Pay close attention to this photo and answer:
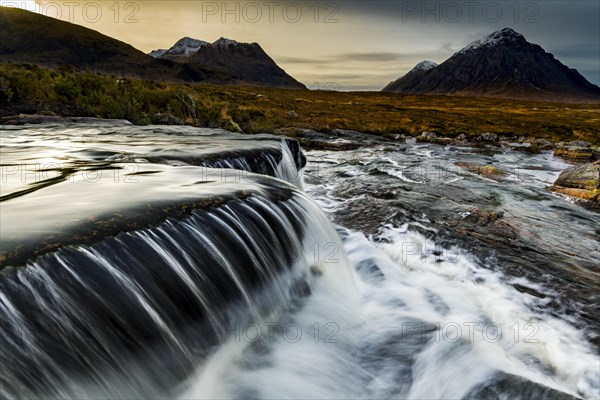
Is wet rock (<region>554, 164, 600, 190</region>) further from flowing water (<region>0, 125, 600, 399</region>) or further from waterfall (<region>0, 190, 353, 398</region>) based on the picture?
waterfall (<region>0, 190, 353, 398</region>)

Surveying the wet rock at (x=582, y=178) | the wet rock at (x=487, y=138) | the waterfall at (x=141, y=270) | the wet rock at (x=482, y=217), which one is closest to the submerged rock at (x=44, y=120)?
the waterfall at (x=141, y=270)

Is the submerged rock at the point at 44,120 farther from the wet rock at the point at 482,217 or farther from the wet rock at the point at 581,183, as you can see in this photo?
the wet rock at the point at 581,183

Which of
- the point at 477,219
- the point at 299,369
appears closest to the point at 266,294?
the point at 299,369

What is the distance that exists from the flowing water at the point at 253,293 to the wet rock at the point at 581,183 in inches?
158

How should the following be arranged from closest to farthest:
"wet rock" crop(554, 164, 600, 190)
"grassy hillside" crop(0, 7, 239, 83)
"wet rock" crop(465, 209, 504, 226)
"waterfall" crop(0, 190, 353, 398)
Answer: "waterfall" crop(0, 190, 353, 398), "wet rock" crop(465, 209, 504, 226), "wet rock" crop(554, 164, 600, 190), "grassy hillside" crop(0, 7, 239, 83)

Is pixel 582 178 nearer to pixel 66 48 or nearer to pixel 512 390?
pixel 512 390

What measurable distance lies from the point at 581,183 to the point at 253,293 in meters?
12.0

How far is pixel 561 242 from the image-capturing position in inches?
288

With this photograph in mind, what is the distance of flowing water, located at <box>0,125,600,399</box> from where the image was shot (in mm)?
2889

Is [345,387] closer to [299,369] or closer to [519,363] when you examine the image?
[299,369]

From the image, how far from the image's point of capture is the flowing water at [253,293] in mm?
2889

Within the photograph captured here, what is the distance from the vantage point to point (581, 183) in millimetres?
12156

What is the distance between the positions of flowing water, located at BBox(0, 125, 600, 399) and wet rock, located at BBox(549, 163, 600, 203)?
4.02 meters

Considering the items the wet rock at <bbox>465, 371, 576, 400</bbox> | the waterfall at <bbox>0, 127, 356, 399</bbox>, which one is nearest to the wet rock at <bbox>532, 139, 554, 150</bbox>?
the waterfall at <bbox>0, 127, 356, 399</bbox>
